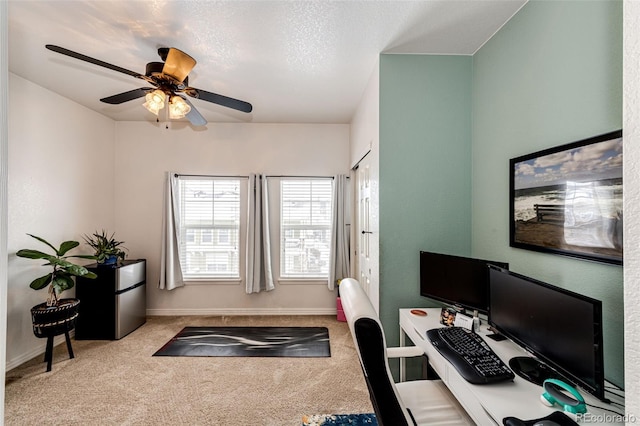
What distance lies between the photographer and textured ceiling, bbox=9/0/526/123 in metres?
1.81

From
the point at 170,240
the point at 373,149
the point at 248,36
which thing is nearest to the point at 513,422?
the point at 373,149

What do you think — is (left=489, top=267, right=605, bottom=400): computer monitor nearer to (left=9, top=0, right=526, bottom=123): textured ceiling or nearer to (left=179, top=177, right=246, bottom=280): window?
(left=9, top=0, right=526, bottom=123): textured ceiling

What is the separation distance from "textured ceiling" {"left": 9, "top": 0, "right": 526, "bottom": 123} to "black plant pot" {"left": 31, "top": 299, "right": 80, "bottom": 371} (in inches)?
85.0

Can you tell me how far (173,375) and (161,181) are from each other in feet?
8.32

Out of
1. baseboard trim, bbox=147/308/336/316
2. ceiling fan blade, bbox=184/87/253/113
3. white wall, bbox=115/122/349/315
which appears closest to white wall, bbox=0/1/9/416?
ceiling fan blade, bbox=184/87/253/113

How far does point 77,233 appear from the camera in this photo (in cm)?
339

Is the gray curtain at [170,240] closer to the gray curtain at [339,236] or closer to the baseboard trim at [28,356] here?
the baseboard trim at [28,356]

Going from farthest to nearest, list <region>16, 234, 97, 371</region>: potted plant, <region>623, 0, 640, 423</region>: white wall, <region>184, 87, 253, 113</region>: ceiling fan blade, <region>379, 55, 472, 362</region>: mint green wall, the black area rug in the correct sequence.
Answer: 1. the black area rug
2. <region>16, 234, 97, 371</region>: potted plant
3. <region>379, 55, 472, 362</region>: mint green wall
4. <region>184, 87, 253, 113</region>: ceiling fan blade
5. <region>623, 0, 640, 423</region>: white wall

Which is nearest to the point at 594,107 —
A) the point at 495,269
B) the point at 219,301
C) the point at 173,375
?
the point at 495,269

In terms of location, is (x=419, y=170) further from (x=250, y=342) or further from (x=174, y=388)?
(x=174, y=388)

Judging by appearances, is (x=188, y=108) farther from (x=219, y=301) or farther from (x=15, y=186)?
(x=219, y=301)

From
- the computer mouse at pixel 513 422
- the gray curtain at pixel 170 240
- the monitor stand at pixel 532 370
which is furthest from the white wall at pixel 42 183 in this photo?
the monitor stand at pixel 532 370

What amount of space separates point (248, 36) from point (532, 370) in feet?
8.53

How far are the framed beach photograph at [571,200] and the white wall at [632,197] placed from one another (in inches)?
24.0
